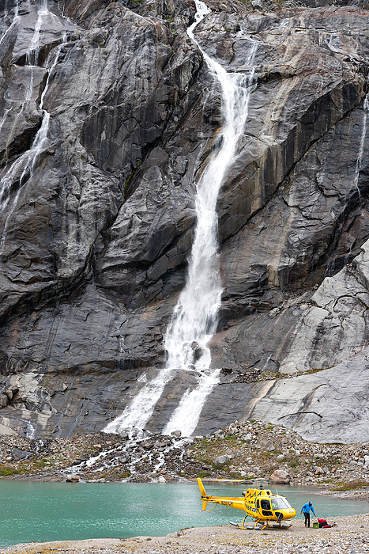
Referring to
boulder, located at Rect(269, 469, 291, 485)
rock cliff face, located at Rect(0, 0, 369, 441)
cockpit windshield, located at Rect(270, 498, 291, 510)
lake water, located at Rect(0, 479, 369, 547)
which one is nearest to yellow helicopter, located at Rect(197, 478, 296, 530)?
cockpit windshield, located at Rect(270, 498, 291, 510)

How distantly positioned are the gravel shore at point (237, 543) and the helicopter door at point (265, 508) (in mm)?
570

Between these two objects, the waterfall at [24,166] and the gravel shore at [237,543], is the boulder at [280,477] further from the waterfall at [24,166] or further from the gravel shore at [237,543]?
the waterfall at [24,166]

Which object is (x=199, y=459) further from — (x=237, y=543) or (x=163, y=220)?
(x=163, y=220)

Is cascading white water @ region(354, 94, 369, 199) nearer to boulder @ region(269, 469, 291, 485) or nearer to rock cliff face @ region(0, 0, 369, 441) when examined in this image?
rock cliff face @ region(0, 0, 369, 441)

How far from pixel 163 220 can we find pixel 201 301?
309 inches

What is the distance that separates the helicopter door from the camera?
58.5ft

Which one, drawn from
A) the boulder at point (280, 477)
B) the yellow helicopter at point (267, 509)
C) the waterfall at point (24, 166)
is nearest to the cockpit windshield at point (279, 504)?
the yellow helicopter at point (267, 509)

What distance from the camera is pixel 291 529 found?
17750mm

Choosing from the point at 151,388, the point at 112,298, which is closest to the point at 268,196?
the point at 112,298

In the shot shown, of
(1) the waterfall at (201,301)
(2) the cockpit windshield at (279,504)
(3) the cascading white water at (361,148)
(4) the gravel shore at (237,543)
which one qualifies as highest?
(3) the cascading white water at (361,148)

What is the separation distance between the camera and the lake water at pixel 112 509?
1838cm

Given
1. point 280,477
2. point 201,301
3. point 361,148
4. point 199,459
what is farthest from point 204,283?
point 280,477

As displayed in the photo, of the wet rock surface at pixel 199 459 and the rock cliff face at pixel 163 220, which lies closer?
the wet rock surface at pixel 199 459

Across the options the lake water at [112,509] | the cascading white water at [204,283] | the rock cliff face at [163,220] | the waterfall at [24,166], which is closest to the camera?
the lake water at [112,509]
